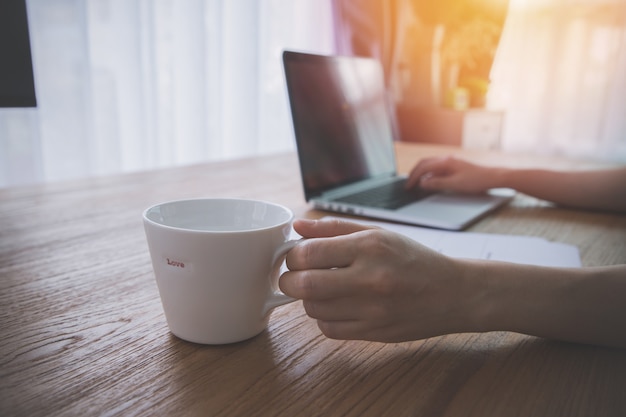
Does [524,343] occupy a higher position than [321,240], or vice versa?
[321,240]

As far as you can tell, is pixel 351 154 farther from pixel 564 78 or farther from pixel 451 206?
pixel 564 78

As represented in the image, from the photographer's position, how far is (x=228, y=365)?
36 centimetres

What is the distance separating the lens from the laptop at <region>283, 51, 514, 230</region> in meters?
0.84

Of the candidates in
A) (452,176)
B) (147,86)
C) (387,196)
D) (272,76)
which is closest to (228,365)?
(387,196)

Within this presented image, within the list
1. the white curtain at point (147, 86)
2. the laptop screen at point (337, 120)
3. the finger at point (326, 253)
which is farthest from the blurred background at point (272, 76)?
the finger at point (326, 253)

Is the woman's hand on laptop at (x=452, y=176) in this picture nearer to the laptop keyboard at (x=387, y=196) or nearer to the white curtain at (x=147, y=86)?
the laptop keyboard at (x=387, y=196)

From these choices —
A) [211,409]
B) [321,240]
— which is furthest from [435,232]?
[211,409]

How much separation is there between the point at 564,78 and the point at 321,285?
305 cm

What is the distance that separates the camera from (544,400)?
34 cm

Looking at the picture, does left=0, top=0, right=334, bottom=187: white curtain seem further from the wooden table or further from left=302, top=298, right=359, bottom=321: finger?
left=302, top=298, right=359, bottom=321: finger

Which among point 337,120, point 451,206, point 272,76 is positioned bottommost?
point 451,206

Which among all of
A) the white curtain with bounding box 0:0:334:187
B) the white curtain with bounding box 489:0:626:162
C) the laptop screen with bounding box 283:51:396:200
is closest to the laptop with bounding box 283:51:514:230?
the laptop screen with bounding box 283:51:396:200

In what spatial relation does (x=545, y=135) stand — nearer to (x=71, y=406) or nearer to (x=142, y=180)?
(x=142, y=180)

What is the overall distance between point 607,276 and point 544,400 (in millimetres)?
158
